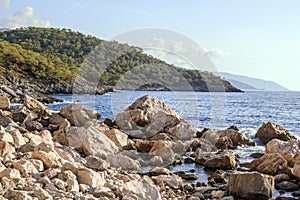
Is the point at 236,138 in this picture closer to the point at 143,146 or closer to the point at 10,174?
the point at 143,146

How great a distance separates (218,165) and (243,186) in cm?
385

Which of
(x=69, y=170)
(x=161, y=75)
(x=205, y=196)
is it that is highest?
(x=161, y=75)

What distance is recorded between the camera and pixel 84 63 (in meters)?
101

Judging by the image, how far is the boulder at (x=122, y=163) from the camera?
12516 millimetres

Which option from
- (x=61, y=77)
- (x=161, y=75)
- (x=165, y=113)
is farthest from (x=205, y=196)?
(x=61, y=77)

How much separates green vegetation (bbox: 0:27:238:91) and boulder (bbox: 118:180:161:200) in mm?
21474

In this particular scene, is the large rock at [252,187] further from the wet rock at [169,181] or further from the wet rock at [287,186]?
the wet rock at [169,181]

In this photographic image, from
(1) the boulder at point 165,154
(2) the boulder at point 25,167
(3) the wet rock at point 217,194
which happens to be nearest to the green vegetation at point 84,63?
(1) the boulder at point 165,154

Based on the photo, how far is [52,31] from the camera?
141 meters

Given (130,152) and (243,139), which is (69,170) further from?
(243,139)

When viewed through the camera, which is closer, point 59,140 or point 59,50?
point 59,140

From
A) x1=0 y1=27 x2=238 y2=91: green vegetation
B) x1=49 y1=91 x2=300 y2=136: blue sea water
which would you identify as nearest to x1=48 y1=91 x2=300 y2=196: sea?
x1=49 y1=91 x2=300 y2=136: blue sea water

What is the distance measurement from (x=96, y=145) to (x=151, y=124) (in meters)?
7.43

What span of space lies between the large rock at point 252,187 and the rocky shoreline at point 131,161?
3 centimetres
